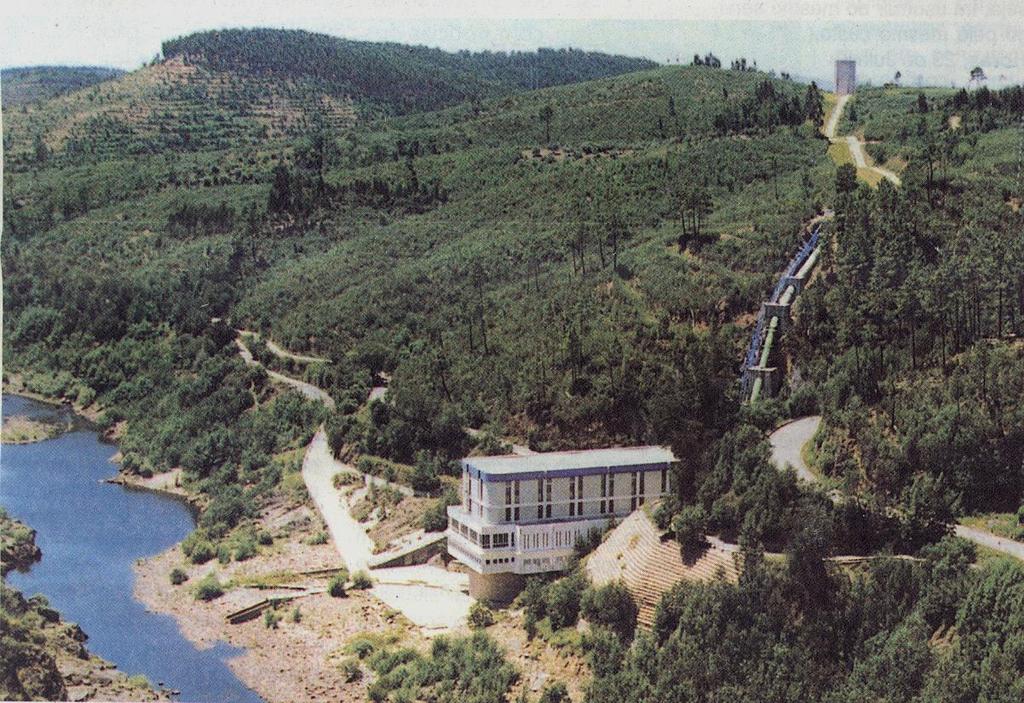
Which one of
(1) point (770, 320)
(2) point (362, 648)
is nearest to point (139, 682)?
(2) point (362, 648)

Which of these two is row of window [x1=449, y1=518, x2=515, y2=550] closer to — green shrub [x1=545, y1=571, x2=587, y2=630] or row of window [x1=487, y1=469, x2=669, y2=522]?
row of window [x1=487, y1=469, x2=669, y2=522]

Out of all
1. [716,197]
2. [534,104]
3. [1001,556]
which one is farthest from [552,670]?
[534,104]

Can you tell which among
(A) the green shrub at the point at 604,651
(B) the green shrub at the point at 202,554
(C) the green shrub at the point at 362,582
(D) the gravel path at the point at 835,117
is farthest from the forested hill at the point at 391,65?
(A) the green shrub at the point at 604,651

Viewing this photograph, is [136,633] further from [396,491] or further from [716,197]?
[716,197]

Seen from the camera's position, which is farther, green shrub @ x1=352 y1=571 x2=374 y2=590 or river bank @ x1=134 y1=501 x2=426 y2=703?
green shrub @ x1=352 y1=571 x2=374 y2=590

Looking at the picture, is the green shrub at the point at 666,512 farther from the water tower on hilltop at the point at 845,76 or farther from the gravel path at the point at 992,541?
the water tower on hilltop at the point at 845,76

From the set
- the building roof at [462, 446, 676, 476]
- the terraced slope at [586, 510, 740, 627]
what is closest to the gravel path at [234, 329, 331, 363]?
the building roof at [462, 446, 676, 476]

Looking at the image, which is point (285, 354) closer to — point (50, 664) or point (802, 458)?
point (50, 664)
